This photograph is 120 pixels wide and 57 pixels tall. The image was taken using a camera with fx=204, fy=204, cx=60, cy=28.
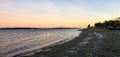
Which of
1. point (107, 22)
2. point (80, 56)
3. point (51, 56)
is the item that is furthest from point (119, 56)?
point (107, 22)

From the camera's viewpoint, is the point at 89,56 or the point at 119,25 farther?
the point at 119,25

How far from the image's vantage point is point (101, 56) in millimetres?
14883

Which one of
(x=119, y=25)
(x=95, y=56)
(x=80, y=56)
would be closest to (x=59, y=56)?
(x=80, y=56)

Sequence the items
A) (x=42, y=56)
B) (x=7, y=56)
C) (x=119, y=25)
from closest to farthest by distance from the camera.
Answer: (x=42, y=56) → (x=7, y=56) → (x=119, y=25)

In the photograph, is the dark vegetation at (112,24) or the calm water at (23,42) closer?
the calm water at (23,42)

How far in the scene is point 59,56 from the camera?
15219 millimetres

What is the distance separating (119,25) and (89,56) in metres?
99.5

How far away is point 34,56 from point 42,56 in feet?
2.25

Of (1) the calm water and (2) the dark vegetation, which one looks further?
(2) the dark vegetation

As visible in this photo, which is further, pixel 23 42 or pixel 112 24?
pixel 112 24

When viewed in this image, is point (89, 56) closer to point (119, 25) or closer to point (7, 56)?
point (7, 56)

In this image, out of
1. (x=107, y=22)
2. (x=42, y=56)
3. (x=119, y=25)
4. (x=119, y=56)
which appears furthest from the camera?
(x=107, y=22)

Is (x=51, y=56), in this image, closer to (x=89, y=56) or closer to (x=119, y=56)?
(x=89, y=56)

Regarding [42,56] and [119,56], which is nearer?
[119,56]
